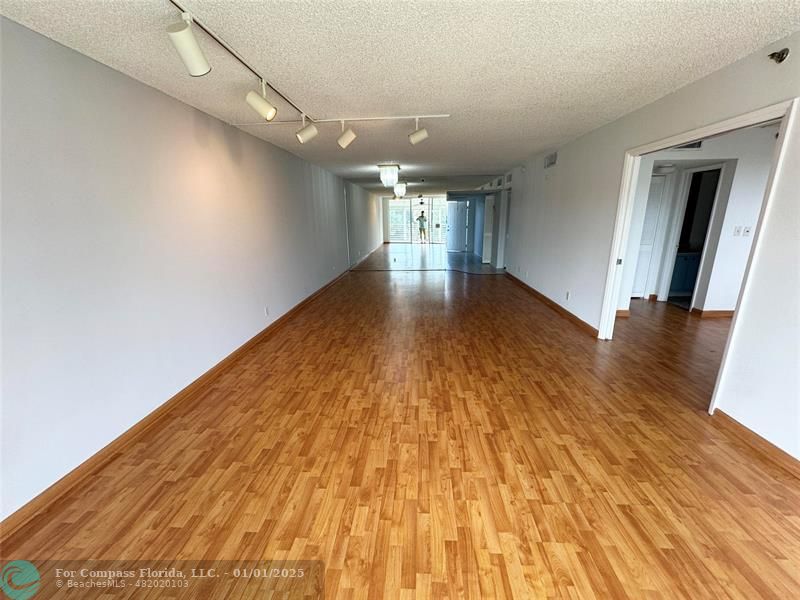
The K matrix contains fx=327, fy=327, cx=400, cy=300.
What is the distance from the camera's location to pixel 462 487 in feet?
6.11

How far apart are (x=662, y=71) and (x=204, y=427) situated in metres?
4.23

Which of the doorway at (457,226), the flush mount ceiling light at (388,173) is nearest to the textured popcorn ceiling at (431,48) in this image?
the flush mount ceiling light at (388,173)

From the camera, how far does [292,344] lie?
4.00 meters

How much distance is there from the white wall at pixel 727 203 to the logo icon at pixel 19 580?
6.19 metres

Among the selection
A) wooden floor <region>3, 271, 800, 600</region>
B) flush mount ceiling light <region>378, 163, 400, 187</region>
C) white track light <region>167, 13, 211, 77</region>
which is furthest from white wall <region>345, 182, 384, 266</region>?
white track light <region>167, 13, 211, 77</region>

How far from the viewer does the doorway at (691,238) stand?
18.2 feet

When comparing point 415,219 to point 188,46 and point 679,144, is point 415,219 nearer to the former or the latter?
point 679,144

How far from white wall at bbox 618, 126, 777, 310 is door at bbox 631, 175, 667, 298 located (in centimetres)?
64

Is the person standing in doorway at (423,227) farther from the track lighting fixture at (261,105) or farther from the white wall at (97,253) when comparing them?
the track lighting fixture at (261,105)

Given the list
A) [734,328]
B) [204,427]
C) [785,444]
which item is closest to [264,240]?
[204,427]

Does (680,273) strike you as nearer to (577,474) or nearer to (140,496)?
(577,474)

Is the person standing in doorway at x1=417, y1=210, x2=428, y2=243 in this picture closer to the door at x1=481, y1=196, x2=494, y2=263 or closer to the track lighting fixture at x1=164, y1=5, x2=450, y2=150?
the door at x1=481, y1=196, x2=494, y2=263

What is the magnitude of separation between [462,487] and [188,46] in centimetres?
267

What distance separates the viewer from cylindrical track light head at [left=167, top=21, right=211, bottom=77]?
1.50 meters
